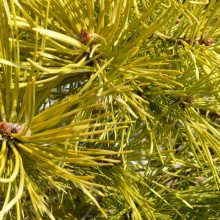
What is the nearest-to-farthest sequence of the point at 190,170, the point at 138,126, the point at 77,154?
1. the point at 77,154
2. the point at 138,126
3. the point at 190,170

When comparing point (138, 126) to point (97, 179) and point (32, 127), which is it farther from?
point (32, 127)

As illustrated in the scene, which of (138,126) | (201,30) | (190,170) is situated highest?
(201,30)

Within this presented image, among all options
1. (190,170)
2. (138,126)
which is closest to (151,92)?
(138,126)

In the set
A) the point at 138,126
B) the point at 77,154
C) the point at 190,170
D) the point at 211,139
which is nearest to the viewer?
the point at 77,154

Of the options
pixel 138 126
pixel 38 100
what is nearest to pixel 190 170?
pixel 138 126

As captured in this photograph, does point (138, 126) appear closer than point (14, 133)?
No

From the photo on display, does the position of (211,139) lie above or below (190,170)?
above
